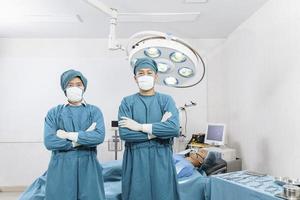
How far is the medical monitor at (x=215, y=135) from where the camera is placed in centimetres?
360

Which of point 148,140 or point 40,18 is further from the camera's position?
point 40,18

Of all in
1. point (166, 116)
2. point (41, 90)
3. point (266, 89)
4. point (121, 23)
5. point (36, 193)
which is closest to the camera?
point (166, 116)

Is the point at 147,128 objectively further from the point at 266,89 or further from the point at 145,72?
the point at 266,89

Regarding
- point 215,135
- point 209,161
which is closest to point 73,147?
point 209,161

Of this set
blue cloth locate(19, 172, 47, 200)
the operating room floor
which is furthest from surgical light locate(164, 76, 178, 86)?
the operating room floor

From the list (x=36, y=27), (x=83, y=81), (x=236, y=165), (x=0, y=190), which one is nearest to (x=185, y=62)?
(x=83, y=81)

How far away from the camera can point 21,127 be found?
4492 mm

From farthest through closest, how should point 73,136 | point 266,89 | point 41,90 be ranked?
point 41,90, point 266,89, point 73,136

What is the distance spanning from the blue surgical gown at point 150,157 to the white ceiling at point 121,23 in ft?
5.26

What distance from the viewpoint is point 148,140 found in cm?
191

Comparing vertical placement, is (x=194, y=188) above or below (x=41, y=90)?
below

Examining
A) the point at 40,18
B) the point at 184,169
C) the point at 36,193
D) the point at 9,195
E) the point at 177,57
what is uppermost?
the point at 40,18

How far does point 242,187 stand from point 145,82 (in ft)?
3.61

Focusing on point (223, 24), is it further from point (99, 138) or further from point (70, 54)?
point (99, 138)
